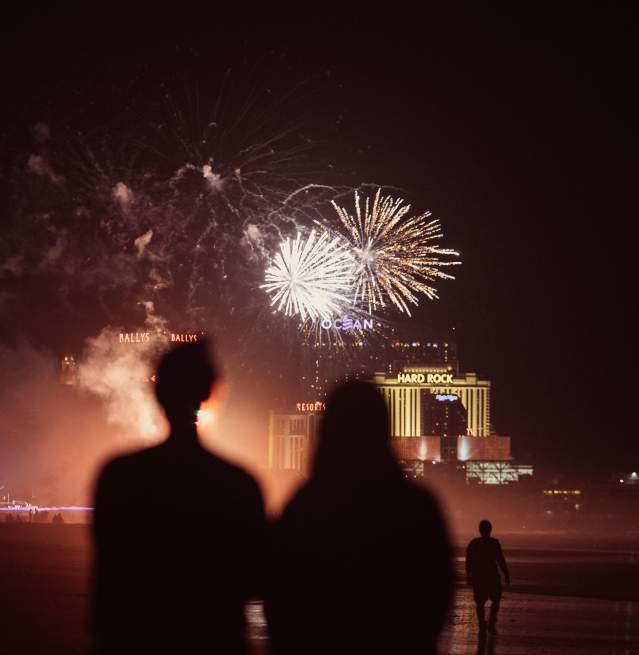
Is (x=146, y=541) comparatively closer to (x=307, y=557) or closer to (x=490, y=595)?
(x=307, y=557)

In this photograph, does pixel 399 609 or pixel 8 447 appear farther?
pixel 8 447

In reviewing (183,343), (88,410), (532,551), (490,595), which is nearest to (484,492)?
(88,410)

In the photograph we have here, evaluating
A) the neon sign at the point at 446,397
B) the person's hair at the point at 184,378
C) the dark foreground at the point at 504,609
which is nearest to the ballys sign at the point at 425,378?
the neon sign at the point at 446,397

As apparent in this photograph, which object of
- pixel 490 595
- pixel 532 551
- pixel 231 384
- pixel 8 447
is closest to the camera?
pixel 490 595

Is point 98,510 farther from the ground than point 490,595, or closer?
farther from the ground

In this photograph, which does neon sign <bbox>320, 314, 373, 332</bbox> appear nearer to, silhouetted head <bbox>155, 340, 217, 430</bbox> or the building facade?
the building facade

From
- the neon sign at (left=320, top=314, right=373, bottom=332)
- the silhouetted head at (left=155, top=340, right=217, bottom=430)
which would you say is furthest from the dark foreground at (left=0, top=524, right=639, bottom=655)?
the neon sign at (left=320, top=314, right=373, bottom=332)

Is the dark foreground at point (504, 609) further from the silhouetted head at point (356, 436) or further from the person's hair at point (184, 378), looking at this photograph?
the person's hair at point (184, 378)

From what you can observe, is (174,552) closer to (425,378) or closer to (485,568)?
(485,568)
